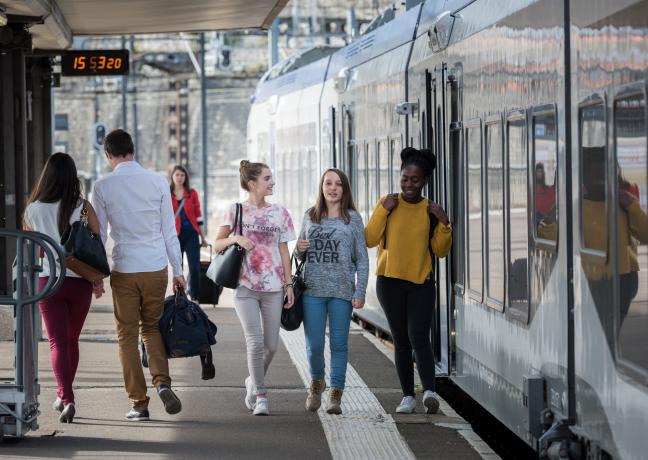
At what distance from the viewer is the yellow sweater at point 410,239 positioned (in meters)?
9.42

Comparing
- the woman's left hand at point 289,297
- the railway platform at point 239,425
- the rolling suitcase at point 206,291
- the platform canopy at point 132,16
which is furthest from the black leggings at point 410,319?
the rolling suitcase at point 206,291

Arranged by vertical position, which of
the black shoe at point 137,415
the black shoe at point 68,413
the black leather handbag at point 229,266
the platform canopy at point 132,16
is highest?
the platform canopy at point 132,16

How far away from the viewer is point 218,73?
71.2 meters

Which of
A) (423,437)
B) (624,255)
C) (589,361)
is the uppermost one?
(624,255)

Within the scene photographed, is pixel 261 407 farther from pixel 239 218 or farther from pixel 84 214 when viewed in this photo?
pixel 84 214

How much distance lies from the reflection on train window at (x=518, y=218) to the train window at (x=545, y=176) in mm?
254

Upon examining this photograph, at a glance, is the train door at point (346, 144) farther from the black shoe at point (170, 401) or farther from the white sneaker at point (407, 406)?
the black shoe at point (170, 401)

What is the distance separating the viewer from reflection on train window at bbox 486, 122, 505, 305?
334 inches

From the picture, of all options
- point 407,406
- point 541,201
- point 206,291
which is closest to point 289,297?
point 407,406

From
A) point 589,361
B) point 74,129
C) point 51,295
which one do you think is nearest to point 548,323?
point 589,361

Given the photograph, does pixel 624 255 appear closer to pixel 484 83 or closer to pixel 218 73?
pixel 484 83

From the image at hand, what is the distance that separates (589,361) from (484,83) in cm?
282

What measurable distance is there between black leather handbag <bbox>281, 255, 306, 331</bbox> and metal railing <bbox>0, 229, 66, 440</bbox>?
5.28ft

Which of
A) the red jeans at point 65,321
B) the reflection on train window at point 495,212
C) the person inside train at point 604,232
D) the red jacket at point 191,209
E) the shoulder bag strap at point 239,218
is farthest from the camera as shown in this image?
the red jacket at point 191,209
